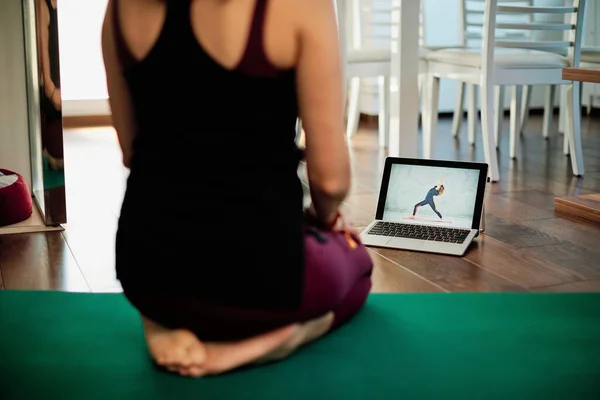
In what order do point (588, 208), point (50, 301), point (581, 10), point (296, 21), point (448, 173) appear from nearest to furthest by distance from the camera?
point (296, 21), point (50, 301), point (448, 173), point (588, 208), point (581, 10)

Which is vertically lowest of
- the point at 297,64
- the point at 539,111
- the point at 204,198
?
the point at 539,111

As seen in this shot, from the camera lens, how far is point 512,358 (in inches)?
50.9

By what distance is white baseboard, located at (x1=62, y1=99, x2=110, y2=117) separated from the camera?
460 cm

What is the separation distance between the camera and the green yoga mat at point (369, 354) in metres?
1.17

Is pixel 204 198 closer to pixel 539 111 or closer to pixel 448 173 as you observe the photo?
pixel 448 173

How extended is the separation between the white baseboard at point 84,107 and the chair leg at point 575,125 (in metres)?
2.66

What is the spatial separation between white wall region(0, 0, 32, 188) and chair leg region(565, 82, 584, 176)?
1958 millimetres

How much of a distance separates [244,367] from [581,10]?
7.37 ft

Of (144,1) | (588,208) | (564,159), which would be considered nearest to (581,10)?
(564,159)

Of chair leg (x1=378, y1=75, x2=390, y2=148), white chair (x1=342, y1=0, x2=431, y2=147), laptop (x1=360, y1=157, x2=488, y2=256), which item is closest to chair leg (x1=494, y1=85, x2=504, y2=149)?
white chair (x1=342, y1=0, x2=431, y2=147)

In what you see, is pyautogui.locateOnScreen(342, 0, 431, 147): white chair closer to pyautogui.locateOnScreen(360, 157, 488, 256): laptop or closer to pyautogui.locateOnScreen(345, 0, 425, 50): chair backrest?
pyautogui.locateOnScreen(345, 0, 425, 50): chair backrest

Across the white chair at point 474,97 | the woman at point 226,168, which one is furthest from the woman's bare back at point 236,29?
the white chair at point 474,97

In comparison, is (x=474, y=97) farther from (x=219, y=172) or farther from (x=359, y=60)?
(x=219, y=172)

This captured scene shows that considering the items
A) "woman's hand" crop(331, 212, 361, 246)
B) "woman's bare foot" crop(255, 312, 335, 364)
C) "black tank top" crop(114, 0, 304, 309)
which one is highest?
"black tank top" crop(114, 0, 304, 309)
